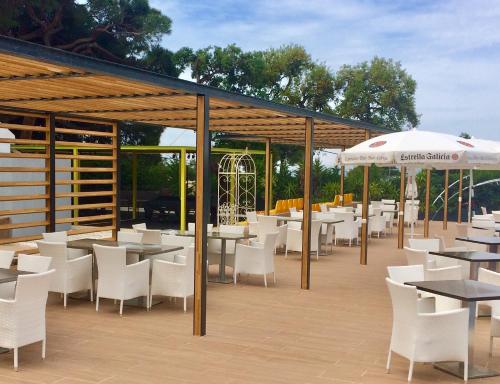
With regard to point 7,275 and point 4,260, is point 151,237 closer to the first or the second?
point 4,260

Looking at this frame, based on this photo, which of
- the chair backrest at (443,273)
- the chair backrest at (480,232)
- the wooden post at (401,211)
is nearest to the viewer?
the chair backrest at (443,273)

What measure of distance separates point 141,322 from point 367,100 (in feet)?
96.9

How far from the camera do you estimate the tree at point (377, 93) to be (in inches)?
1355

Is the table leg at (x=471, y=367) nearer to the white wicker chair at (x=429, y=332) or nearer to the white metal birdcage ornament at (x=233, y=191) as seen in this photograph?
the white wicker chair at (x=429, y=332)

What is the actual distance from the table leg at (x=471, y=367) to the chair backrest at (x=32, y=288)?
152 inches

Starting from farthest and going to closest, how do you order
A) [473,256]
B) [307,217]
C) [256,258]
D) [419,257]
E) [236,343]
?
[307,217] < [256,258] < [419,257] < [473,256] < [236,343]

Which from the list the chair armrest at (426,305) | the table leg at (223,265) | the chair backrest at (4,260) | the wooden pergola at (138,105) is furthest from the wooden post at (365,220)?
the chair backrest at (4,260)

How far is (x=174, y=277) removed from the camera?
7953 mm

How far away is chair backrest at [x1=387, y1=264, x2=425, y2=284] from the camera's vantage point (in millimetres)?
6831

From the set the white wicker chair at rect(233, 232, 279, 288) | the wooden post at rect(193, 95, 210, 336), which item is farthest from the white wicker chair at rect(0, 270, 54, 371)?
the white wicker chair at rect(233, 232, 279, 288)

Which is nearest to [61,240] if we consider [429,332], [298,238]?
[298,238]

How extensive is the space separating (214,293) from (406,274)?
132 inches

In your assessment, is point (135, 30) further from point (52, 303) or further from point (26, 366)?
point (26, 366)

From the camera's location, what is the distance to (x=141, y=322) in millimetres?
7453
